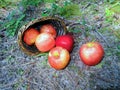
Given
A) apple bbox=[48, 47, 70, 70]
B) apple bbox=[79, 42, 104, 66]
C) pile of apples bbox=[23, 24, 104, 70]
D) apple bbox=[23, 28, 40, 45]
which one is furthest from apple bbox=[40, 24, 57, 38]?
apple bbox=[79, 42, 104, 66]

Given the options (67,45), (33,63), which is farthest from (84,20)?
(33,63)

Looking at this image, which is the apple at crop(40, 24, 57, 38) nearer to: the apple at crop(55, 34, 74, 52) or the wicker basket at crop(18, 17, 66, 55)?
the wicker basket at crop(18, 17, 66, 55)

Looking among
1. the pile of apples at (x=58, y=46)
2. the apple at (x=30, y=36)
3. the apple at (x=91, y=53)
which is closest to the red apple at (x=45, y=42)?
the pile of apples at (x=58, y=46)

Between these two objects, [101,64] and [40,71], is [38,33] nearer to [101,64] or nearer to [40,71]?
[40,71]

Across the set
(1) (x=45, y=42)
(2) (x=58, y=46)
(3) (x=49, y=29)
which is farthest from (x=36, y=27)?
(2) (x=58, y=46)

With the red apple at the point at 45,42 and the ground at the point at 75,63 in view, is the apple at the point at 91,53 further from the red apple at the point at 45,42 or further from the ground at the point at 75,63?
the red apple at the point at 45,42

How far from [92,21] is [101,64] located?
0.78 metres

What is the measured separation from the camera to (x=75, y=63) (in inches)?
129

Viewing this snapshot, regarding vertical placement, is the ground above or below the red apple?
below

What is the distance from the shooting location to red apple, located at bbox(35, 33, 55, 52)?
3.36m

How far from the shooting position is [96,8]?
13.1 ft

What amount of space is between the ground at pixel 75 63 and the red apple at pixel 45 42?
113 mm

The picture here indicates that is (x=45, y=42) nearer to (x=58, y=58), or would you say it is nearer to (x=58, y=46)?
(x=58, y=46)

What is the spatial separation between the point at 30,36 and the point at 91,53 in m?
0.83
